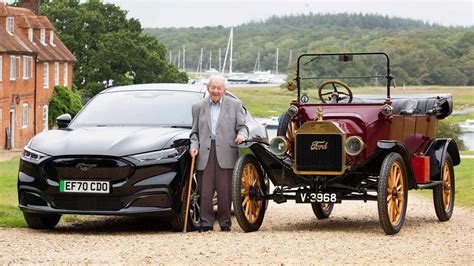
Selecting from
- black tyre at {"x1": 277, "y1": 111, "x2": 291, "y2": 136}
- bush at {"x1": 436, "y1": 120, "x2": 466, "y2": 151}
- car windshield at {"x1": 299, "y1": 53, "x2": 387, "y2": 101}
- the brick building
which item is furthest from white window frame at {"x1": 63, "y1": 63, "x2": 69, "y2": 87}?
black tyre at {"x1": 277, "y1": 111, "x2": 291, "y2": 136}

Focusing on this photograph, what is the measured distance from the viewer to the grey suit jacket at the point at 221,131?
1194 centimetres

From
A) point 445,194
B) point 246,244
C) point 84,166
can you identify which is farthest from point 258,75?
point 246,244

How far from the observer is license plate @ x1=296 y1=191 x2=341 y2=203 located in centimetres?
1191

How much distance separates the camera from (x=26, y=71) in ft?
192

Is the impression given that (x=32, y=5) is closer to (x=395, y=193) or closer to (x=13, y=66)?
(x=13, y=66)

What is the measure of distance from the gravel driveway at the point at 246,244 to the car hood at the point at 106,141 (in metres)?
0.86

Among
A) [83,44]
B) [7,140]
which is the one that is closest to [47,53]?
[7,140]

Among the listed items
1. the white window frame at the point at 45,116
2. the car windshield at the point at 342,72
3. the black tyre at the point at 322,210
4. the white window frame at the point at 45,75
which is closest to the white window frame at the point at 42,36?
the white window frame at the point at 45,75

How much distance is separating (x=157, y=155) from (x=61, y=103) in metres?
55.4

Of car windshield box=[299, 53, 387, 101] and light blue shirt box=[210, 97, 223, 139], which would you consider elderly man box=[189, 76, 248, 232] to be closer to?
light blue shirt box=[210, 97, 223, 139]

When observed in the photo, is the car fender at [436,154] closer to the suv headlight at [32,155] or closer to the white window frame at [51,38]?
the suv headlight at [32,155]

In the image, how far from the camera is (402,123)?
1282cm

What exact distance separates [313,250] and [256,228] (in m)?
2.31

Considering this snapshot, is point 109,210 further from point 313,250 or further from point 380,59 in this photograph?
point 380,59
